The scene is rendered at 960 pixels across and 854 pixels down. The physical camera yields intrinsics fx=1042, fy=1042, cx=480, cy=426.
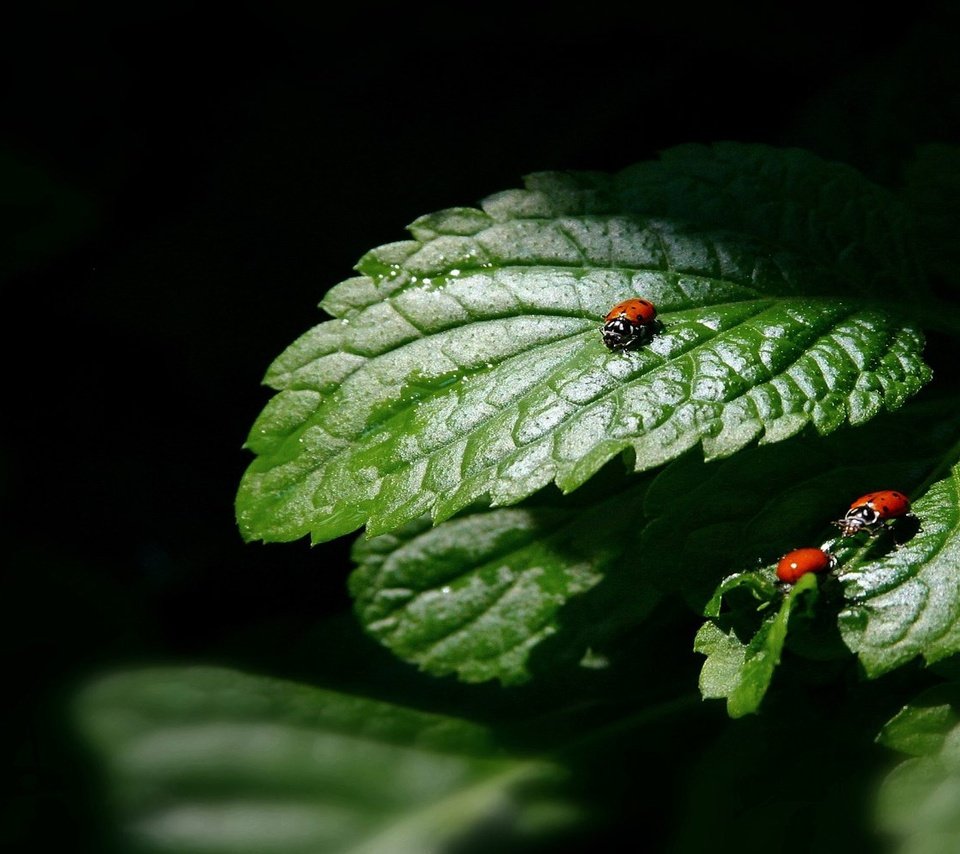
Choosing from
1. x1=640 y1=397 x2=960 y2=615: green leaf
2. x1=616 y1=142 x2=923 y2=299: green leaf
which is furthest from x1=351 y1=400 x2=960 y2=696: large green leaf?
x1=616 y1=142 x2=923 y2=299: green leaf

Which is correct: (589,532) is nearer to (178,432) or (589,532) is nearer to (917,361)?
(917,361)

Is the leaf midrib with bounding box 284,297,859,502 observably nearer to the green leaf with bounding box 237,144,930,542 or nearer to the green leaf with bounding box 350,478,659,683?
the green leaf with bounding box 237,144,930,542

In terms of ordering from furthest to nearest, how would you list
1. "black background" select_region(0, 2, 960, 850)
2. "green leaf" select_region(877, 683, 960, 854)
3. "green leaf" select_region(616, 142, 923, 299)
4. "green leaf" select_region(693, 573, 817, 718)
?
"black background" select_region(0, 2, 960, 850), "green leaf" select_region(616, 142, 923, 299), "green leaf" select_region(877, 683, 960, 854), "green leaf" select_region(693, 573, 817, 718)

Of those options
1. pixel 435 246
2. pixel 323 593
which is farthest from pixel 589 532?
pixel 323 593

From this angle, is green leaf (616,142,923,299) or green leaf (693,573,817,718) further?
green leaf (616,142,923,299)

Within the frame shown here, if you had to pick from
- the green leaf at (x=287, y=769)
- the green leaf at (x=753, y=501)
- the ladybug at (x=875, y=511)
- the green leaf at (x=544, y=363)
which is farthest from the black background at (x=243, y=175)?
the ladybug at (x=875, y=511)

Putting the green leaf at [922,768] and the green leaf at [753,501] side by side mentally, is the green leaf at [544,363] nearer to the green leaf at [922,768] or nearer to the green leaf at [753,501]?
the green leaf at [753,501]
